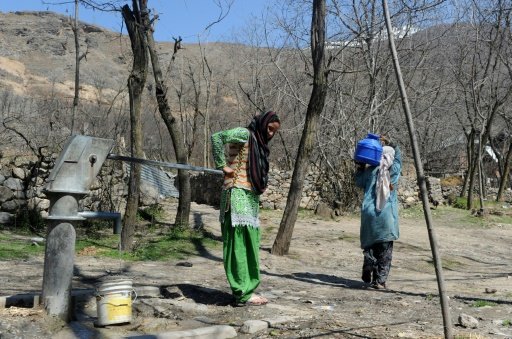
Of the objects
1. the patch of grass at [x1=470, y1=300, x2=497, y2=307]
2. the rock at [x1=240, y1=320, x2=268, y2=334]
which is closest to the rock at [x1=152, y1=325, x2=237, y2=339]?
the rock at [x1=240, y1=320, x2=268, y2=334]

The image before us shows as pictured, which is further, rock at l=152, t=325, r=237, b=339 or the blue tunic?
the blue tunic

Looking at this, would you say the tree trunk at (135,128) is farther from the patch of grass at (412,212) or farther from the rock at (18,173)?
the patch of grass at (412,212)

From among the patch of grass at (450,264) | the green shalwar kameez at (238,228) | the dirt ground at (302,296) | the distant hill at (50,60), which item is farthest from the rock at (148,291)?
the distant hill at (50,60)

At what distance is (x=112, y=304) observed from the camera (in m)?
3.71

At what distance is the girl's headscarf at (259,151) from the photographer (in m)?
4.66

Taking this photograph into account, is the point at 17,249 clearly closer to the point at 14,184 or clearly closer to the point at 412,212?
the point at 14,184

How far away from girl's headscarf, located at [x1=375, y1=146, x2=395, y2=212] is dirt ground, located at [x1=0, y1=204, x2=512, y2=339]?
86cm

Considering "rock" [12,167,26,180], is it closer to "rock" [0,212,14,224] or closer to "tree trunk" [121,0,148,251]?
"rock" [0,212,14,224]

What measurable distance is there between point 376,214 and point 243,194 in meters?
1.81

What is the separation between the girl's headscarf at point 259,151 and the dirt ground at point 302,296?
3.26 feet

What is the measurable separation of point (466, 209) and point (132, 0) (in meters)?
15.1

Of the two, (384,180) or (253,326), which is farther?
(384,180)

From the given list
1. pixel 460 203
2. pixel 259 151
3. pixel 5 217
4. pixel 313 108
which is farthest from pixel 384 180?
pixel 460 203

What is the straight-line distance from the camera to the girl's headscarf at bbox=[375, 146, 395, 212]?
5840 millimetres
